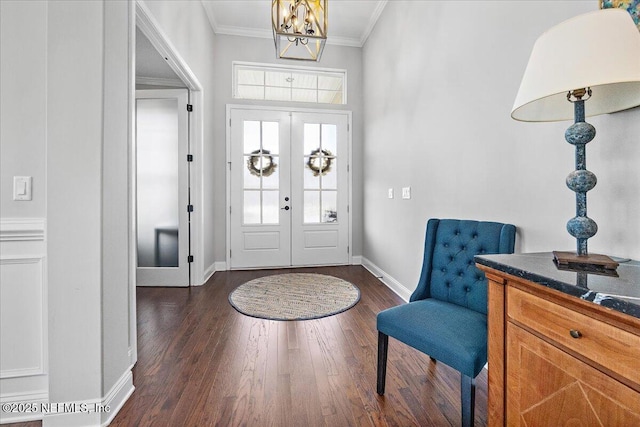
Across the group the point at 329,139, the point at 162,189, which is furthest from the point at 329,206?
the point at 162,189

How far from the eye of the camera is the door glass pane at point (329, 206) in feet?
15.0

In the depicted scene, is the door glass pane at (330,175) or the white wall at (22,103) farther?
the door glass pane at (330,175)

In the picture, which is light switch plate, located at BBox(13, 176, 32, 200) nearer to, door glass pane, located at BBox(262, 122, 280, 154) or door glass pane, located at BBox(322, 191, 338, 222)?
door glass pane, located at BBox(262, 122, 280, 154)

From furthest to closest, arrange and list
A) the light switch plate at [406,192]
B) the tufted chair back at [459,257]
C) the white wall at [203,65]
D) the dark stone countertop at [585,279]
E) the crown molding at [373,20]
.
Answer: the crown molding at [373,20]
the light switch plate at [406,192]
the white wall at [203,65]
the tufted chair back at [459,257]
the dark stone countertop at [585,279]

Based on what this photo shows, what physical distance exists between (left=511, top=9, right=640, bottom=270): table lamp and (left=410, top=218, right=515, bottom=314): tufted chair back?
1.96 ft

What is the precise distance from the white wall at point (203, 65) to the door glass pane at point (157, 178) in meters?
0.32

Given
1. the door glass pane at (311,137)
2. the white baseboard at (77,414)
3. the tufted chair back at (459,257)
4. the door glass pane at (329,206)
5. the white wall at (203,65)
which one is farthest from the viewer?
the door glass pane at (329,206)

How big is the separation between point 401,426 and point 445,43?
257 cm

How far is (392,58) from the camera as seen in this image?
3400mm

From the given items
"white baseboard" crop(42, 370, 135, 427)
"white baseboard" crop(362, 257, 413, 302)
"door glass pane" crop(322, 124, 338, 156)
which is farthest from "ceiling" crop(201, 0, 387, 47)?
"white baseboard" crop(42, 370, 135, 427)

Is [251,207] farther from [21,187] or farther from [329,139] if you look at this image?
[21,187]

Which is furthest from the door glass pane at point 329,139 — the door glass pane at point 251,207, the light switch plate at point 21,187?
the light switch plate at point 21,187

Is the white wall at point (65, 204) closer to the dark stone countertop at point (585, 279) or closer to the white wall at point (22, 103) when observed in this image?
the white wall at point (22, 103)

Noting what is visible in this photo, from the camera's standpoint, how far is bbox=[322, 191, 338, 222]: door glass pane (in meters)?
4.58
